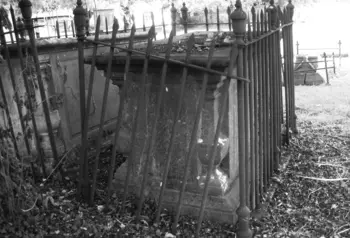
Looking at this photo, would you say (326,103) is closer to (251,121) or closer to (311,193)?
(311,193)

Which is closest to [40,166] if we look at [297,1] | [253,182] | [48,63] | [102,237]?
[48,63]

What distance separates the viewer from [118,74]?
308cm

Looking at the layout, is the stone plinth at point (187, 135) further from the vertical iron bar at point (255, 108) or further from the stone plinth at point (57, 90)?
the stone plinth at point (57, 90)

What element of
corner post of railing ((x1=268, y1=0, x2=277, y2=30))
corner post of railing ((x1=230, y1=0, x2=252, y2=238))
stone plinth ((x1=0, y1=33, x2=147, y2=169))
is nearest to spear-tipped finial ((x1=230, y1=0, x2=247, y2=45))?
corner post of railing ((x1=230, y1=0, x2=252, y2=238))

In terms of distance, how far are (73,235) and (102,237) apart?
219mm

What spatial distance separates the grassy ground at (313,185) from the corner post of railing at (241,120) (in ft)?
1.02

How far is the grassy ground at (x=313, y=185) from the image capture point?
2.96 m

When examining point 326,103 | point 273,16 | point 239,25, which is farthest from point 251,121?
point 326,103

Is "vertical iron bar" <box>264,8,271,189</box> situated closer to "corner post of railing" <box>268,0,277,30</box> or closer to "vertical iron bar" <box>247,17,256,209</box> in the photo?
"corner post of railing" <box>268,0,277,30</box>

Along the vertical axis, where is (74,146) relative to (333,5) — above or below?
below

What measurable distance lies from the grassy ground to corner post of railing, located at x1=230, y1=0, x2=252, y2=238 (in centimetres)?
31

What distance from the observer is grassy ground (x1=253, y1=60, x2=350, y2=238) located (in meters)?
2.96

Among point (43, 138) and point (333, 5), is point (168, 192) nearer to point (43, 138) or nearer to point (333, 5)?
point (43, 138)

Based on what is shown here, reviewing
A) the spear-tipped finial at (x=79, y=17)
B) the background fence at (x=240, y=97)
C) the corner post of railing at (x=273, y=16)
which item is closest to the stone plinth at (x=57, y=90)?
the background fence at (x=240, y=97)
